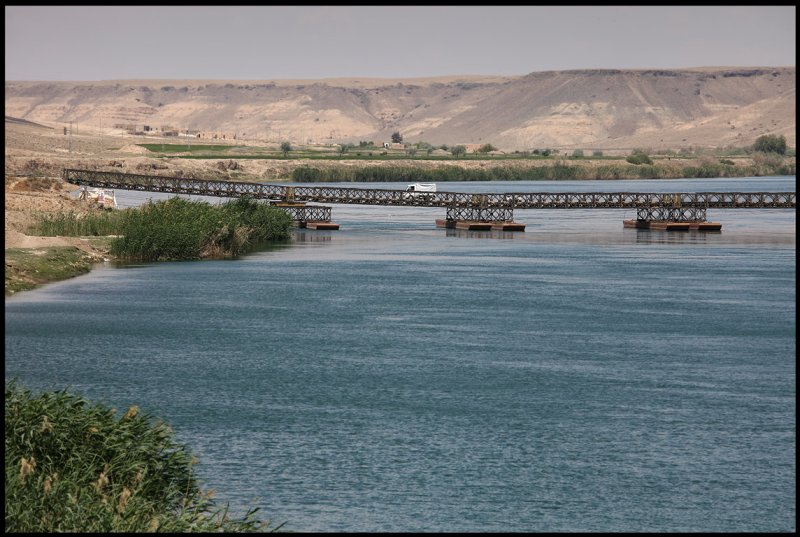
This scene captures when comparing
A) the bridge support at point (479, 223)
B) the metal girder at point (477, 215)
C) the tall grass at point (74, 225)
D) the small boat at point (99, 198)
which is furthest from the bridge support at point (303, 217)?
the tall grass at point (74, 225)

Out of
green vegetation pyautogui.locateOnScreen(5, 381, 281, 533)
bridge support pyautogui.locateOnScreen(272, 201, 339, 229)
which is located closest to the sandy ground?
bridge support pyautogui.locateOnScreen(272, 201, 339, 229)

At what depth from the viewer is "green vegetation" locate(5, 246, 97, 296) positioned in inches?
2350

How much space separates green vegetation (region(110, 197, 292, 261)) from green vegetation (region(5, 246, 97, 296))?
10.3 feet

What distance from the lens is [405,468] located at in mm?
28016

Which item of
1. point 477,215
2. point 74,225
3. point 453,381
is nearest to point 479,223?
point 477,215

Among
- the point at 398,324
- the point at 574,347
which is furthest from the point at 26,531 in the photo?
the point at 398,324

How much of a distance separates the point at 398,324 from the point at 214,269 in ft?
77.1

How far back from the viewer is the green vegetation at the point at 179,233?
242ft

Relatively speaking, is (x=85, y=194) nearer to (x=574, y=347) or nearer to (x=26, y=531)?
(x=574, y=347)

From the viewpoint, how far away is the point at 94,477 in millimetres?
22375

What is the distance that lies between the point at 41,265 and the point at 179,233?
12099 mm

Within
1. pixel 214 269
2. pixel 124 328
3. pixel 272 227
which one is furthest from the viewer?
pixel 272 227

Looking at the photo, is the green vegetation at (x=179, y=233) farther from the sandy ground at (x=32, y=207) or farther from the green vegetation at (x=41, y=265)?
the green vegetation at (x=41, y=265)

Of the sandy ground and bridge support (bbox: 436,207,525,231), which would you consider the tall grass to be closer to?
the sandy ground
